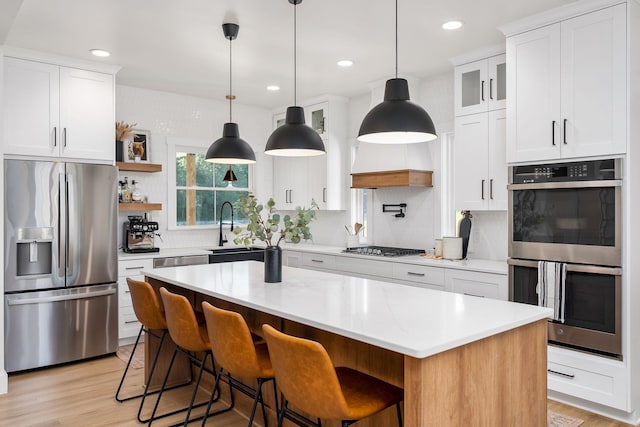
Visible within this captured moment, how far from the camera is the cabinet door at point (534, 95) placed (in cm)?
329

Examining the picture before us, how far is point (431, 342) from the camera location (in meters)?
1.66

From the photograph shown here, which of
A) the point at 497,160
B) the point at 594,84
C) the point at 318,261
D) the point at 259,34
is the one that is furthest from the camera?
the point at 318,261

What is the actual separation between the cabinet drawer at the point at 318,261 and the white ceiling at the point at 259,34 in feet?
6.11

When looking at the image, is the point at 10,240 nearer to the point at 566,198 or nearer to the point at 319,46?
the point at 319,46

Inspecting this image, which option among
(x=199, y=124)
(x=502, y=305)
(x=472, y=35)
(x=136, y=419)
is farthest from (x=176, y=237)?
(x=502, y=305)

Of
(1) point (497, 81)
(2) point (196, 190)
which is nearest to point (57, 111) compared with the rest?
(2) point (196, 190)

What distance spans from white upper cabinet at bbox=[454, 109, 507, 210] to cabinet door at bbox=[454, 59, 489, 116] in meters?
0.08

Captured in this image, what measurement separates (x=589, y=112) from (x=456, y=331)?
211 centimetres

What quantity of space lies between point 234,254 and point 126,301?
132 cm

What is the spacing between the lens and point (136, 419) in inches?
121

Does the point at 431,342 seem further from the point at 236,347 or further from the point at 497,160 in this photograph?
the point at 497,160

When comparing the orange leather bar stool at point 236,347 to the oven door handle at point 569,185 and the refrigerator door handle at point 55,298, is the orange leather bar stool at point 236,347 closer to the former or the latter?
the oven door handle at point 569,185

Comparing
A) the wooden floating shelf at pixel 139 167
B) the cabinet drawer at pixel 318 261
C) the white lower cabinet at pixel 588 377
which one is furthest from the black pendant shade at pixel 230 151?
the white lower cabinet at pixel 588 377

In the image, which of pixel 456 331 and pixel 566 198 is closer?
pixel 456 331
